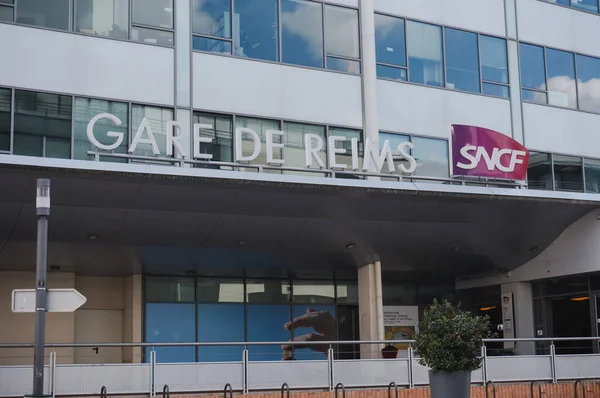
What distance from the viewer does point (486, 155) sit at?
79.8 feet

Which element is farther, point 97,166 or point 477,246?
point 477,246

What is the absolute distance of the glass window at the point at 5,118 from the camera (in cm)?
2028

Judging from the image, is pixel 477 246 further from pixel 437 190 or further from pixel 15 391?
pixel 15 391

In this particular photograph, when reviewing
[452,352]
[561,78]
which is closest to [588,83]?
[561,78]

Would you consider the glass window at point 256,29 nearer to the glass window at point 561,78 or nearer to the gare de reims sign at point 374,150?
the gare de reims sign at point 374,150

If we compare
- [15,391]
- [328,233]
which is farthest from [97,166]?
[328,233]

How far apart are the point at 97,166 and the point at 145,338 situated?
28.4 ft

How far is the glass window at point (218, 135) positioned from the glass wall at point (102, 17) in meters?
2.05

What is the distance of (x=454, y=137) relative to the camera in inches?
947

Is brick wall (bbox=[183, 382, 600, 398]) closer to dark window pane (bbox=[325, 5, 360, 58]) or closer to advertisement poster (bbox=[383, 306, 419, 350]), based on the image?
advertisement poster (bbox=[383, 306, 419, 350])

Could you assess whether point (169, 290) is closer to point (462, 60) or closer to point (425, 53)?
point (425, 53)

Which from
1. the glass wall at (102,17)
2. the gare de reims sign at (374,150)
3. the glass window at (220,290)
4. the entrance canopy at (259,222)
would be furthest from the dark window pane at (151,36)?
the glass window at (220,290)

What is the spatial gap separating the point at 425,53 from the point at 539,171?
4.95m

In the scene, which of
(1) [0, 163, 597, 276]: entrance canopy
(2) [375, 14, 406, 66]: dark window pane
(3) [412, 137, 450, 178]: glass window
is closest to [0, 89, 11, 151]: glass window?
(1) [0, 163, 597, 276]: entrance canopy
